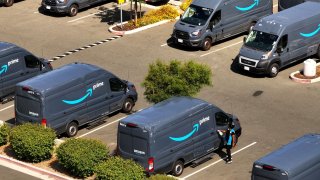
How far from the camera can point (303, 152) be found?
A: 3050 centimetres

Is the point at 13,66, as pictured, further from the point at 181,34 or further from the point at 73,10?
the point at 73,10

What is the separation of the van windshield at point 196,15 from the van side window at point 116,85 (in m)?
8.79

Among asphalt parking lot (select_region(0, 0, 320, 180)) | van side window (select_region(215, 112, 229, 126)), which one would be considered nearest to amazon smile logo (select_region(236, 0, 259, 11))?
asphalt parking lot (select_region(0, 0, 320, 180))

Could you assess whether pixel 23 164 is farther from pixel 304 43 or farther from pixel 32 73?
pixel 304 43

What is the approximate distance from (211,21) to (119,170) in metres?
17.4

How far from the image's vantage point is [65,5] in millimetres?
51781

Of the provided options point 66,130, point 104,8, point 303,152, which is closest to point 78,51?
point 104,8

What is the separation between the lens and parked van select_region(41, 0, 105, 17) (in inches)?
2040

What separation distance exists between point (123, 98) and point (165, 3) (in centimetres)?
1563

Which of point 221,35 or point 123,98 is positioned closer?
point 123,98

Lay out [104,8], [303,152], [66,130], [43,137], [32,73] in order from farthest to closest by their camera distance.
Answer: [104,8]
[32,73]
[66,130]
[43,137]
[303,152]

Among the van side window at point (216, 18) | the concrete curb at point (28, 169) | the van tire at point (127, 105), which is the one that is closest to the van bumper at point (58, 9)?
the van side window at point (216, 18)

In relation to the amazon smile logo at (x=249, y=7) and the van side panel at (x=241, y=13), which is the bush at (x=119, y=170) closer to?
the van side panel at (x=241, y=13)

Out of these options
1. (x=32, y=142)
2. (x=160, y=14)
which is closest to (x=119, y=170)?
(x=32, y=142)
